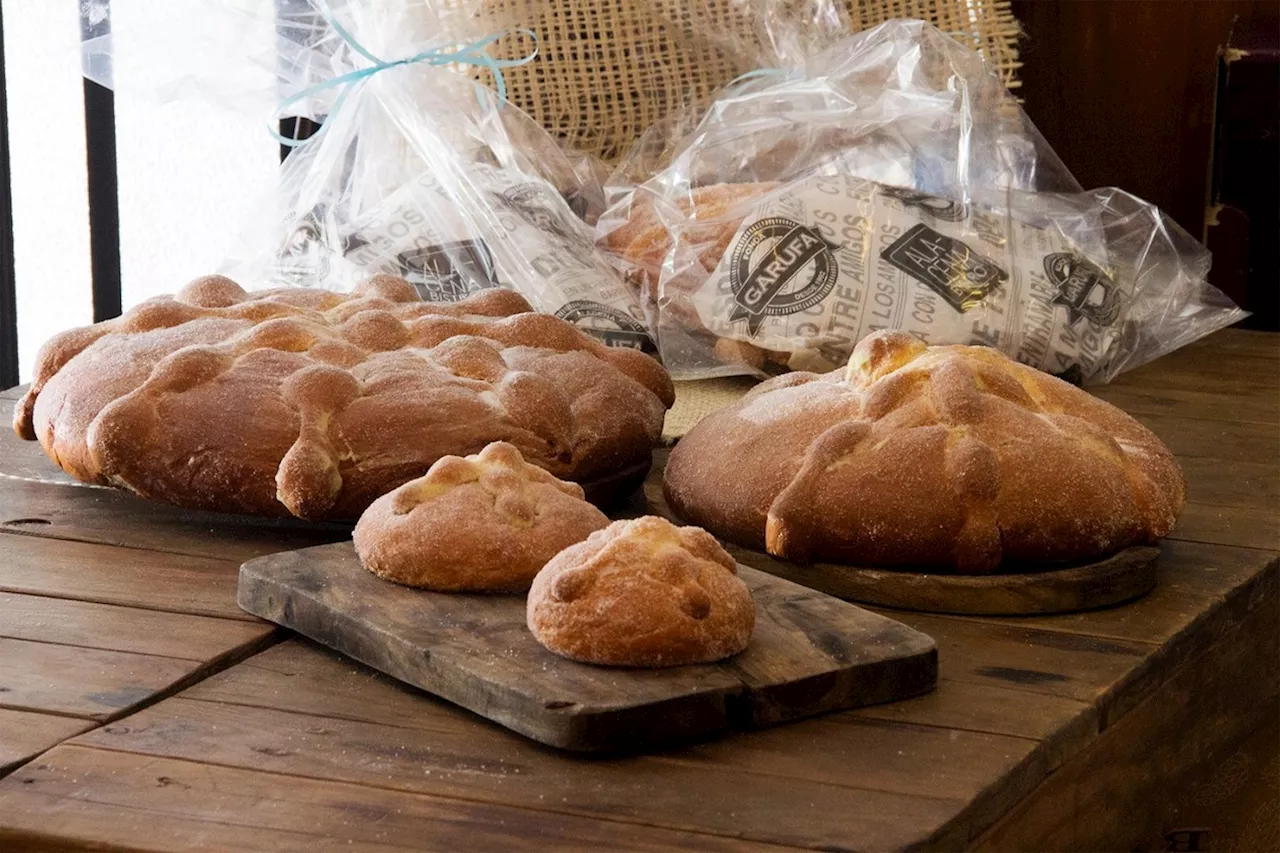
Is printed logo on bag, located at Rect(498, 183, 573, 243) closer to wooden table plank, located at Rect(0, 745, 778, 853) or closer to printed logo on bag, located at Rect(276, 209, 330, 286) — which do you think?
printed logo on bag, located at Rect(276, 209, 330, 286)

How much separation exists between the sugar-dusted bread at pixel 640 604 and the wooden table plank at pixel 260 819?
14 cm

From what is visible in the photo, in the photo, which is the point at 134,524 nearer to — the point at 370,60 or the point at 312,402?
the point at 312,402

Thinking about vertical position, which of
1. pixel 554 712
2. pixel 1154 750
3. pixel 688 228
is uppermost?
pixel 688 228

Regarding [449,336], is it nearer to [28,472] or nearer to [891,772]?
[28,472]

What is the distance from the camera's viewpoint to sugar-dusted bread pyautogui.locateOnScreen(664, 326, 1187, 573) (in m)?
1.08

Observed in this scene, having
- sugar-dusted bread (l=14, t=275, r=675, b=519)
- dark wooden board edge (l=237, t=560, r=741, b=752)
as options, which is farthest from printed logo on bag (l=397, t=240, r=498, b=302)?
dark wooden board edge (l=237, t=560, r=741, b=752)

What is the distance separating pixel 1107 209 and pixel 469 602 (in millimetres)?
1400

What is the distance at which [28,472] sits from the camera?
1.41m

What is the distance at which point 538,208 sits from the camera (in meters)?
1.90

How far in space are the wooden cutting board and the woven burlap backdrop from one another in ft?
4.42

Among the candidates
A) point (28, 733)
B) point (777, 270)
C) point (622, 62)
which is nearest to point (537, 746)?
point (28, 733)

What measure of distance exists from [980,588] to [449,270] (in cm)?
95

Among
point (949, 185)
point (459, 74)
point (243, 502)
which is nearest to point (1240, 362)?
point (949, 185)

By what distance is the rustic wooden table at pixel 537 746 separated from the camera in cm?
77
